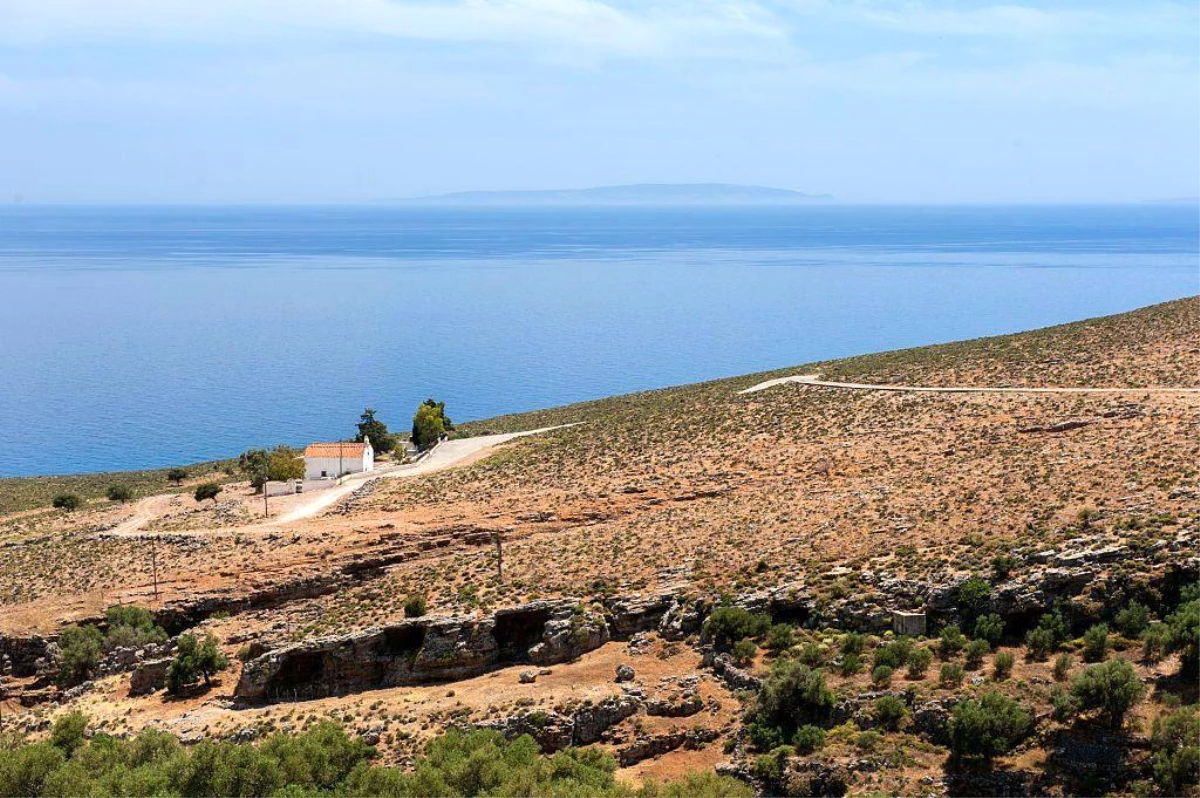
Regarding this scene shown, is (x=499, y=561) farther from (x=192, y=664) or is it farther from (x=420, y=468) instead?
(x=420, y=468)

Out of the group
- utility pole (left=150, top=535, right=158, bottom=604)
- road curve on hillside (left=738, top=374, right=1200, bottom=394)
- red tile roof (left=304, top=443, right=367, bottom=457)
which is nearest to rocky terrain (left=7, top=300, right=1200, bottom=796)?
utility pole (left=150, top=535, right=158, bottom=604)

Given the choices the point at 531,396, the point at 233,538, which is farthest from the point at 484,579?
the point at 531,396

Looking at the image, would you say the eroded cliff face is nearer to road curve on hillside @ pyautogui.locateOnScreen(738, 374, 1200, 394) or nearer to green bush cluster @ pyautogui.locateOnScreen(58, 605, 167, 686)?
green bush cluster @ pyautogui.locateOnScreen(58, 605, 167, 686)

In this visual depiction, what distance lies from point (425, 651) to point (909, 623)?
11.8m

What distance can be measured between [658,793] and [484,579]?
12.3m

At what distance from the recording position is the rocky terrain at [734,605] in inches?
915

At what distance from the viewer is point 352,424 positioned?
102m

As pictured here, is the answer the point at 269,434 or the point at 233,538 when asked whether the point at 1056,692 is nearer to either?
the point at 233,538

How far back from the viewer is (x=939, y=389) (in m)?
49.1

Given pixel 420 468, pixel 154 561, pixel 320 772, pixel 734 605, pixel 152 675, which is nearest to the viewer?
pixel 320 772

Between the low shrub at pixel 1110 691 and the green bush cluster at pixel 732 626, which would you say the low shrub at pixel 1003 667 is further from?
the green bush cluster at pixel 732 626

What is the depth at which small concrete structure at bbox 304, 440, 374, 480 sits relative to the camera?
53531mm

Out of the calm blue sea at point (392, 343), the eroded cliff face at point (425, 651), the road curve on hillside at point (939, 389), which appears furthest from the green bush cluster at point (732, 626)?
the calm blue sea at point (392, 343)

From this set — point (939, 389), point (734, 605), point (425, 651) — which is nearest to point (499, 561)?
point (425, 651)
